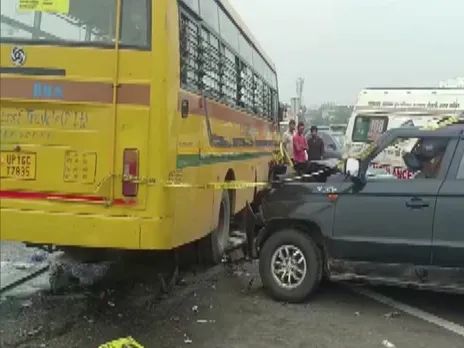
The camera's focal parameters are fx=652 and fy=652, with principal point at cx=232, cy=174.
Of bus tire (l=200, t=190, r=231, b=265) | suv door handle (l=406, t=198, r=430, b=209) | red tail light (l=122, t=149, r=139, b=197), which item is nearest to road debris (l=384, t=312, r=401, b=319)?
suv door handle (l=406, t=198, r=430, b=209)

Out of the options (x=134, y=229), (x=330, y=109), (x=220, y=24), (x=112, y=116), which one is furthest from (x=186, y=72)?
(x=330, y=109)

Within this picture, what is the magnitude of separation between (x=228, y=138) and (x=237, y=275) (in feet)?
5.91

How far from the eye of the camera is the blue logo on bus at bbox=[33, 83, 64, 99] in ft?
17.7

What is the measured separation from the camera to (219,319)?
21.1ft

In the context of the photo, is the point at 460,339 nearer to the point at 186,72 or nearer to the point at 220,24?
the point at 186,72

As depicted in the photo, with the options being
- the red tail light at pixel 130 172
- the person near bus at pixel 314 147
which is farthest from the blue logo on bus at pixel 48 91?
the person near bus at pixel 314 147

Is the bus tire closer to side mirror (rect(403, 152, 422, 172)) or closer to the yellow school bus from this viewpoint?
side mirror (rect(403, 152, 422, 172))

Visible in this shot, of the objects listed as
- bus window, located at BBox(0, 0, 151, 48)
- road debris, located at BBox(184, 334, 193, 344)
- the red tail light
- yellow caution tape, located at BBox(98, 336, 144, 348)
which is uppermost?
bus window, located at BBox(0, 0, 151, 48)

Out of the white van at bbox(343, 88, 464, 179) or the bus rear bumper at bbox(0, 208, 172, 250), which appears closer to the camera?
the bus rear bumper at bbox(0, 208, 172, 250)

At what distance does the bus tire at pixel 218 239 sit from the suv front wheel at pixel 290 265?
43.5 inches

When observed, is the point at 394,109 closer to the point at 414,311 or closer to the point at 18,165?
the point at 414,311

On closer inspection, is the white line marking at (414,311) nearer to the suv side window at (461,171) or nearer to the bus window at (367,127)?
the suv side window at (461,171)

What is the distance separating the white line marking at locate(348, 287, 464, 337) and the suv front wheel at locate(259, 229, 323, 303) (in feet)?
2.85

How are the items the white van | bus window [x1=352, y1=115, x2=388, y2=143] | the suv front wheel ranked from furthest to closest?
bus window [x1=352, y1=115, x2=388, y2=143]
the white van
the suv front wheel
